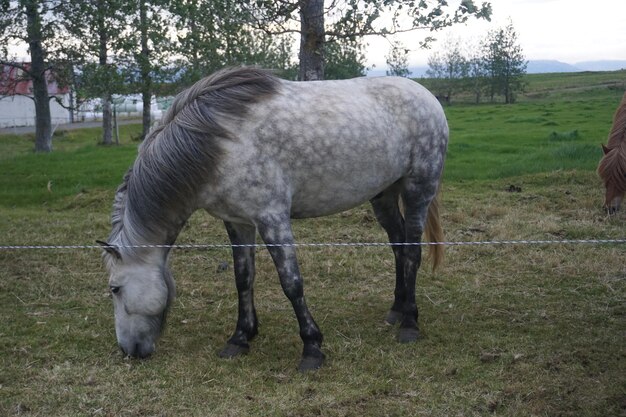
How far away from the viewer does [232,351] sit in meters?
4.39

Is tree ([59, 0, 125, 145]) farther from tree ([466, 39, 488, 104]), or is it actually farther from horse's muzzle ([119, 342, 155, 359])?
tree ([466, 39, 488, 104])

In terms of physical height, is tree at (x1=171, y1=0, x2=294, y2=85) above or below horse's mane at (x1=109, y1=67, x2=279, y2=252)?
above

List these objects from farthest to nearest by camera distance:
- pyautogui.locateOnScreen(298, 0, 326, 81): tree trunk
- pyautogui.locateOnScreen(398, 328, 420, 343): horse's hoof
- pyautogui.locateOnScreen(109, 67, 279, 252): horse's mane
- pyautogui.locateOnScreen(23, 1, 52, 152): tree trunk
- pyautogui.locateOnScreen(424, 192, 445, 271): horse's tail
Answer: pyautogui.locateOnScreen(23, 1, 52, 152): tree trunk < pyautogui.locateOnScreen(298, 0, 326, 81): tree trunk < pyautogui.locateOnScreen(424, 192, 445, 271): horse's tail < pyautogui.locateOnScreen(398, 328, 420, 343): horse's hoof < pyautogui.locateOnScreen(109, 67, 279, 252): horse's mane

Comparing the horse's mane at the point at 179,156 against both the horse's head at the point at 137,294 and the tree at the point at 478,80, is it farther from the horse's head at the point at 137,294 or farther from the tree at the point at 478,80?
the tree at the point at 478,80

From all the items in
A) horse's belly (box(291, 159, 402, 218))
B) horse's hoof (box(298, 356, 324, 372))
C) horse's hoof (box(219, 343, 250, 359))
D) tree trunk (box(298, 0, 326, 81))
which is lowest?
horse's hoof (box(219, 343, 250, 359))

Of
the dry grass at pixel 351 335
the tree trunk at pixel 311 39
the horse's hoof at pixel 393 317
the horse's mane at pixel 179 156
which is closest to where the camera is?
the dry grass at pixel 351 335

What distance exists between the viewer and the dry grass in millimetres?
3609

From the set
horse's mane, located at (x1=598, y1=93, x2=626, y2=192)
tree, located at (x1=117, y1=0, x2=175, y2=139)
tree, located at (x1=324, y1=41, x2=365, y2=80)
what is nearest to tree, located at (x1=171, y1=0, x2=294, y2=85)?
tree, located at (x1=117, y1=0, x2=175, y2=139)

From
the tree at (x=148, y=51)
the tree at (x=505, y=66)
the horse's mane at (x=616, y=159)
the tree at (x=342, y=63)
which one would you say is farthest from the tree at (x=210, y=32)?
the tree at (x=505, y=66)

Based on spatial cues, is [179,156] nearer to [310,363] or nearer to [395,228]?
[310,363]

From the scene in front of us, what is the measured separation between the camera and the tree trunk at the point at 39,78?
12195 millimetres

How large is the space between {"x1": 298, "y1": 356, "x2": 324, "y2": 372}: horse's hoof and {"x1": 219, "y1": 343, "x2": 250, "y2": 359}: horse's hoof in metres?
0.50

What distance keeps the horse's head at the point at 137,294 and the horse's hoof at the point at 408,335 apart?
1650mm

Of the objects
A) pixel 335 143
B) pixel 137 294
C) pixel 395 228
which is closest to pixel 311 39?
pixel 395 228
